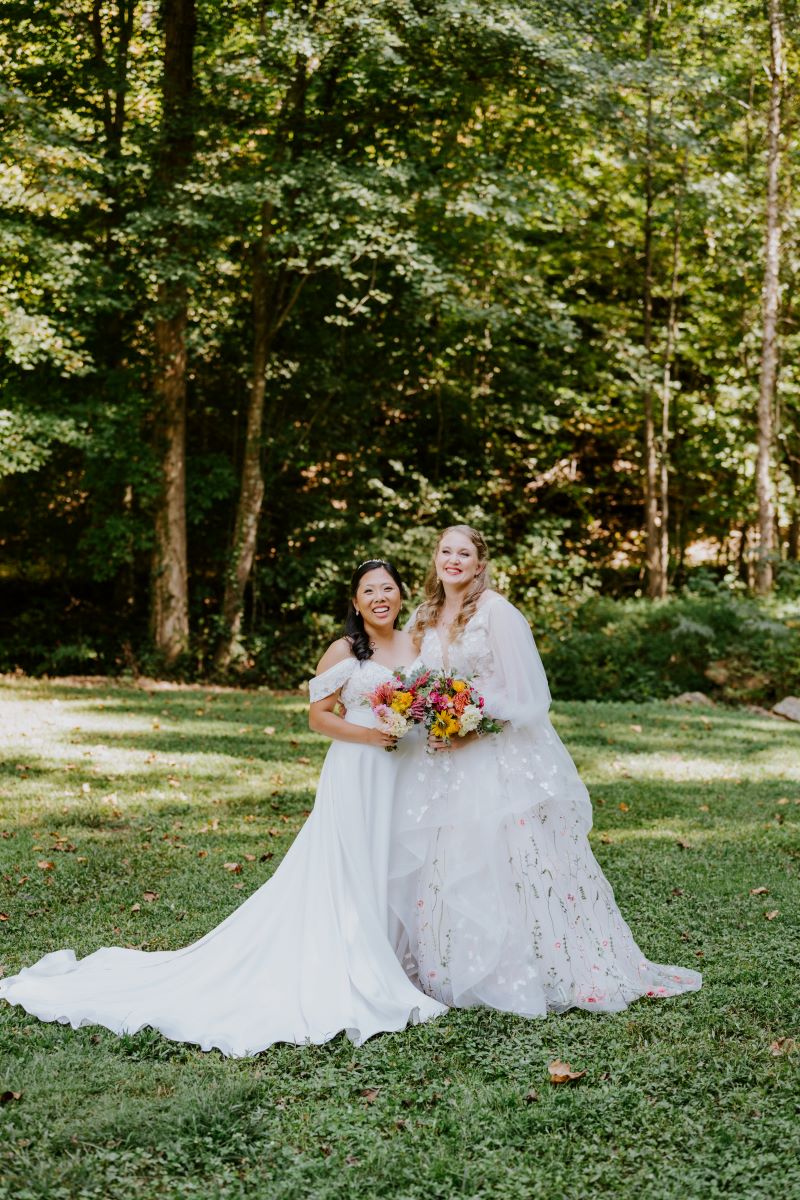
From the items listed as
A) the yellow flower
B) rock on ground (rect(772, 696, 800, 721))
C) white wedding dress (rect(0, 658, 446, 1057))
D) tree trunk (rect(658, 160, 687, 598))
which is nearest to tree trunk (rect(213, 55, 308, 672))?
tree trunk (rect(658, 160, 687, 598))

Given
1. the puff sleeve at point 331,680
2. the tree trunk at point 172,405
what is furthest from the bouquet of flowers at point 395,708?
the tree trunk at point 172,405

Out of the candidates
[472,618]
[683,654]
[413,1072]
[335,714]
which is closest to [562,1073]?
[413,1072]

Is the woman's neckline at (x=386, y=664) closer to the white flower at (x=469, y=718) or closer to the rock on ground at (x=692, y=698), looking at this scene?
the white flower at (x=469, y=718)

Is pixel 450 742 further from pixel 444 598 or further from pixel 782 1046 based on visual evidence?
pixel 782 1046

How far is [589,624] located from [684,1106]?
42.1ft

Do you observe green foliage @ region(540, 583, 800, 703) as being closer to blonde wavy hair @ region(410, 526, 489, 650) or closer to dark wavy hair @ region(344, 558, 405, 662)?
blonde wavy hair @ region(410, 526, 489, 650)

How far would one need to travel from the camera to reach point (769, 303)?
16547mm

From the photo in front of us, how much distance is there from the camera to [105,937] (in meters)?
5.62

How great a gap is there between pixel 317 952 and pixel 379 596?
153 cm

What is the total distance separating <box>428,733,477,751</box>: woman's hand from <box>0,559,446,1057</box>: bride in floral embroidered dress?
0.21m

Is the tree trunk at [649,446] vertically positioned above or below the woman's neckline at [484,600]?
above

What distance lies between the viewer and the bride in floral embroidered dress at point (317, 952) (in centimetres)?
447

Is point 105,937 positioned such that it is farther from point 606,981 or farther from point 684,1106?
point 684,1106

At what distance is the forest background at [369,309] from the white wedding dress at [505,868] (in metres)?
9.77
